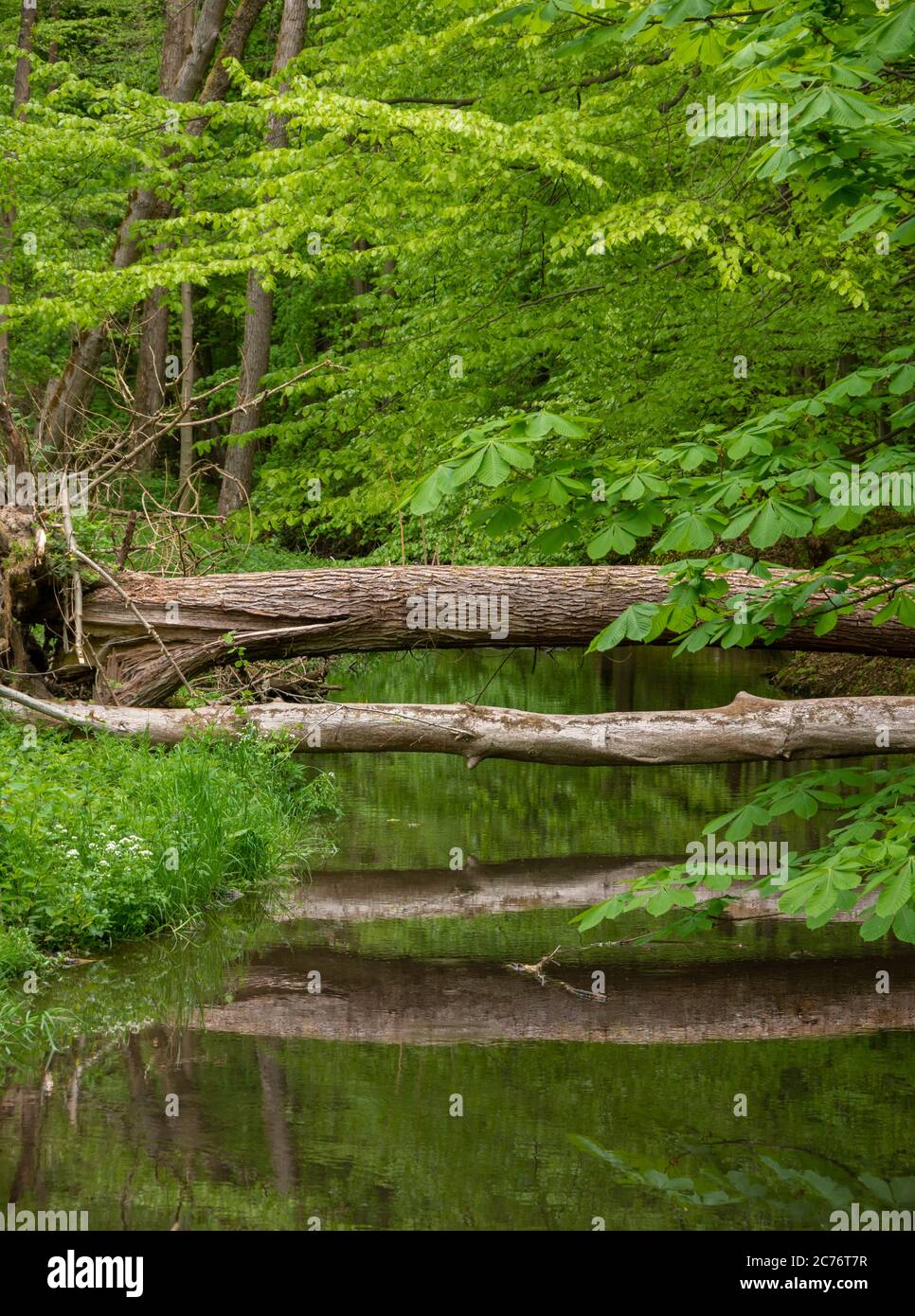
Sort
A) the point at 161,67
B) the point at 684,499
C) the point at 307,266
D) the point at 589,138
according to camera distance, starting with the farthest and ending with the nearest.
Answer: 1. the point at 161,67
2. the point at 307,266
3. the point at 589,138
4. the point at 684,499

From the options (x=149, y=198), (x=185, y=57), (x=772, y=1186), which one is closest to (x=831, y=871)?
(x=772, y=1186)

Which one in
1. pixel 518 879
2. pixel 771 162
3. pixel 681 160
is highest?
pixel 681 160

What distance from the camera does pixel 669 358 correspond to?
1295 centimetres

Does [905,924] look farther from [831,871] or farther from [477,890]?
[477,890]

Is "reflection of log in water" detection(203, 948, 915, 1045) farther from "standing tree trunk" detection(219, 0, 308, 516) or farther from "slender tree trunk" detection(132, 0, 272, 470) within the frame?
"standing tree trunk" detection(219, 0, 308, 516)

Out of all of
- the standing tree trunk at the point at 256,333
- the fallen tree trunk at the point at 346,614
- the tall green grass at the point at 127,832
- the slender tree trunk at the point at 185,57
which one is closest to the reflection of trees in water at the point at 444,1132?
Result: the tall green grass at the point at 127,832

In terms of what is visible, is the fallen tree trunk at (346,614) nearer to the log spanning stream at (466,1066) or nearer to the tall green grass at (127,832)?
the tall green grass at (127,832)

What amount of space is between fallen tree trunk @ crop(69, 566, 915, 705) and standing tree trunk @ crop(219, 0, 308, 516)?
818cm

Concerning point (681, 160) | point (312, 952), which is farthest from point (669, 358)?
point (312, 952)

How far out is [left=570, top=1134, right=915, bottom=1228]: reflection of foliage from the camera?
4121 mm

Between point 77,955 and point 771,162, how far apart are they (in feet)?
15.8

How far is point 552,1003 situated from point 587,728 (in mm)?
3585

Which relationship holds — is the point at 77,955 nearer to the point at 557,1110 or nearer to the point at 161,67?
the point at 557,1110

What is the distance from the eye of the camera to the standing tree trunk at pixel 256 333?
1852cm
